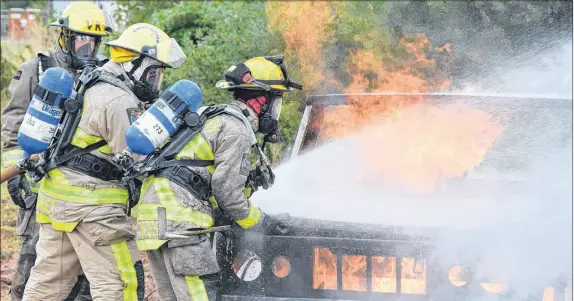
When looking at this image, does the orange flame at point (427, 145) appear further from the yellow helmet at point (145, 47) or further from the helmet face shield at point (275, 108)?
the yellow helmet at point (145, 47)

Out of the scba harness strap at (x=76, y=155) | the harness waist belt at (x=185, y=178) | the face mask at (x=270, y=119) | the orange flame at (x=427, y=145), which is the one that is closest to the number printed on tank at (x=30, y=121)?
the scba harness strap at (x=76, y=155)

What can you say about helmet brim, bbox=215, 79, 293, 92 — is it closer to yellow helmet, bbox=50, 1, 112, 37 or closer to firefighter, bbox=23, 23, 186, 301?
firefighter, bbox=23, 23, 186, 301

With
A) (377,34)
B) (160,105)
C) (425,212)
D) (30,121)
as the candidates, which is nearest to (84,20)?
(30,121)

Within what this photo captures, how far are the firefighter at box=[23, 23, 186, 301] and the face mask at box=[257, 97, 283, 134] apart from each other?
608mm

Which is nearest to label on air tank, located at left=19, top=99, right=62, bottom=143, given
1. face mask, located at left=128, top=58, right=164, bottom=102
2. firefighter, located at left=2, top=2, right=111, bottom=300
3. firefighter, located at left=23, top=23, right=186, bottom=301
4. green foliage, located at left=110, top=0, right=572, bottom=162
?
firefighter, located at left=23, top=23, right=186, bottom=301

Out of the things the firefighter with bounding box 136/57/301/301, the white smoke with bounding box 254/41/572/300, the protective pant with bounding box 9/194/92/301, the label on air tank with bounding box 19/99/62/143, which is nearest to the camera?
the white smoke with bounding box 254/41/572/300

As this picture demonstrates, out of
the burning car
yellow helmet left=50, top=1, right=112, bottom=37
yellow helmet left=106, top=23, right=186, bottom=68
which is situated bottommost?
the burning car

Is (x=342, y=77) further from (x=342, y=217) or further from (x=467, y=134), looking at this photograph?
(x=342, y=217)

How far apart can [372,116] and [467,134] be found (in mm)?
713

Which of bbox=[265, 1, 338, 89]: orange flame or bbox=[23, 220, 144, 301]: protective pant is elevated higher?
bbox=[265, 1, 338, 89]: orange flame

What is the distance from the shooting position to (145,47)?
431 cm

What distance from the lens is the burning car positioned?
354cm

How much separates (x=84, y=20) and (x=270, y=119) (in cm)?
153

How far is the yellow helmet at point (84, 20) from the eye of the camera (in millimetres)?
4898
